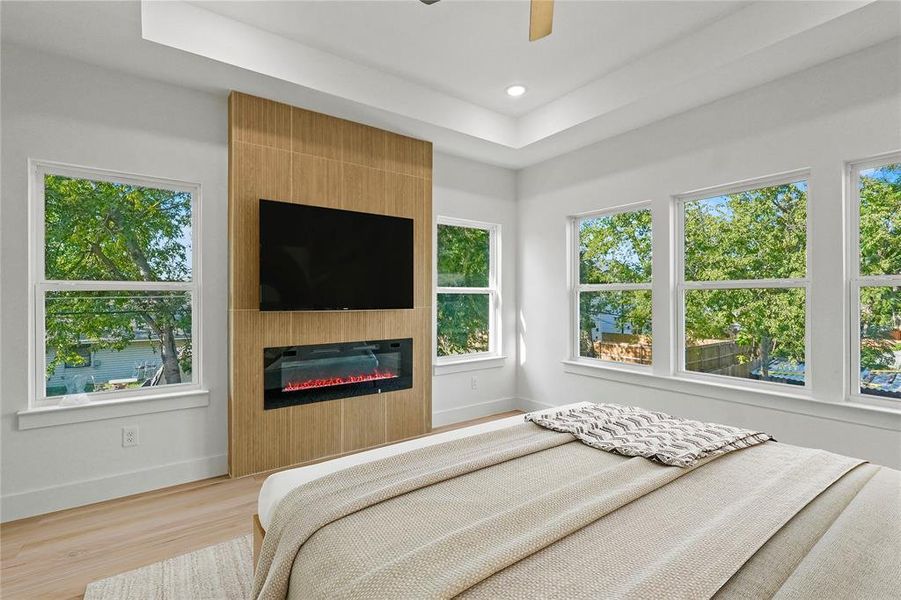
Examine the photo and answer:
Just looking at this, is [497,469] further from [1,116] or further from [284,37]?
[1,116]

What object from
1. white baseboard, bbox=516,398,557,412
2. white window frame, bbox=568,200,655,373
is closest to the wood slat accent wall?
white baseboard, bbox=516,398,557,412

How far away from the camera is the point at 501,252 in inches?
189

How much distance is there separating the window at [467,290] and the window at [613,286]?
2.87 ft

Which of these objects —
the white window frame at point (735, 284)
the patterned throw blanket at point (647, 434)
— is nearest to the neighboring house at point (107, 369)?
the patterned throw blanket at point (647, 434)

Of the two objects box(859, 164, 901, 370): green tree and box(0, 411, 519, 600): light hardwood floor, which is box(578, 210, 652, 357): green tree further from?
box(0, 411, 519, 600): light hardwood floor

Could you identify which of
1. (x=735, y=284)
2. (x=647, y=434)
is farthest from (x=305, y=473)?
(x=735, y=284)

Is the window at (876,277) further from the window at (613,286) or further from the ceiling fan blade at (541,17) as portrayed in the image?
the ceiling fan blade at (541,17)

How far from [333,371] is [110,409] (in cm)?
141

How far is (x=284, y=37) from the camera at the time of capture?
114 inches

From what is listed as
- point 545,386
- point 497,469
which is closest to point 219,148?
point 497,469

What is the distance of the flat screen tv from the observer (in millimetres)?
3127

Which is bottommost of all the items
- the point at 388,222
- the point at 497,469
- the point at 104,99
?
the point at 497,469

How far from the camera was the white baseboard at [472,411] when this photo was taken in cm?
432

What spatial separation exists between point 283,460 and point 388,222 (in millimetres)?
1990
